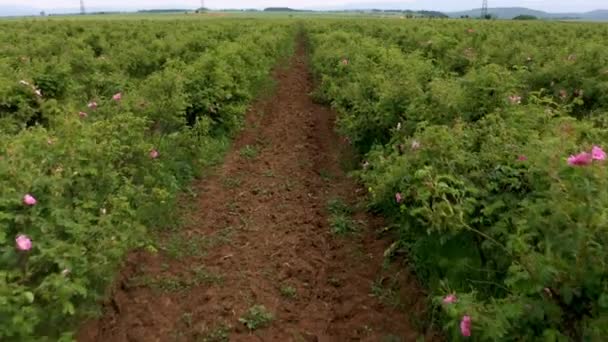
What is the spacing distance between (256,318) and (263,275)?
64cm

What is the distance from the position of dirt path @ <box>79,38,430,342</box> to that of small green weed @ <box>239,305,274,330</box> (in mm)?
28

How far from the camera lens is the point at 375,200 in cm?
521

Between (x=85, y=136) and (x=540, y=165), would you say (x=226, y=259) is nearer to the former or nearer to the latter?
(x=85, y=136)

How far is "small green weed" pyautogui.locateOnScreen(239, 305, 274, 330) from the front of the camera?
396 cm

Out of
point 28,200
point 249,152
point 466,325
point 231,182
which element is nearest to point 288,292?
point 466,325

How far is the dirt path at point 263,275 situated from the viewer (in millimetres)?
3924

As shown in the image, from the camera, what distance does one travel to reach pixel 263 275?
464 centimetres

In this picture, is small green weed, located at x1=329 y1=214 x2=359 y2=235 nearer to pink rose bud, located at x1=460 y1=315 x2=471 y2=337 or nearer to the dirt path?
the dirt path

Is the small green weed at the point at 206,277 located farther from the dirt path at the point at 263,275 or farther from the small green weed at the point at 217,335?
the small green weed at the point at 217,335

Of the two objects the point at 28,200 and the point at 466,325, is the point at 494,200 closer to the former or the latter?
the point at 466,325

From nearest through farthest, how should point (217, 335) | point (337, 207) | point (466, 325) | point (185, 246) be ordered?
point (466, 325) < point (217, 335) < point (185, 246) < point (337, 207)

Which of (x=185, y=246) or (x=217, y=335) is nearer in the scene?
(x=217, y=335)

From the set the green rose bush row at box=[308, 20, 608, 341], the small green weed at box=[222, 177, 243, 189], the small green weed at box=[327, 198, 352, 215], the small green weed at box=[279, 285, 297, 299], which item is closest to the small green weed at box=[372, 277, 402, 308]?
the green rose bush row at box=[308, 20, 608, 341]

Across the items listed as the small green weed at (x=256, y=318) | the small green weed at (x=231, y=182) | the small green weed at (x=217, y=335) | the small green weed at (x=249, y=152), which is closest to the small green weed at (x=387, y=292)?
the small green weed at (x=256, y=318)
